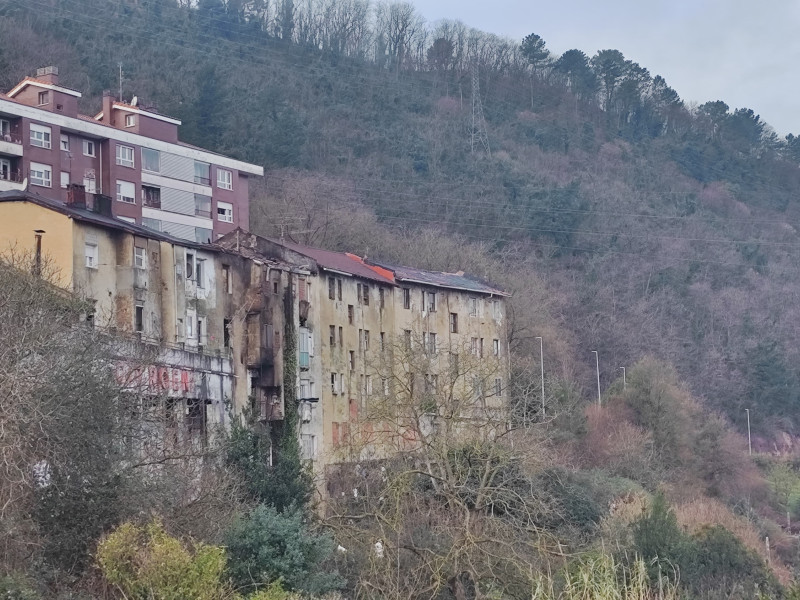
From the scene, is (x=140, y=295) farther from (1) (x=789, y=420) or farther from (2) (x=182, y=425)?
(1) (x=789, y=420)

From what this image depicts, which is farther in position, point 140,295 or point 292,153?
point 292,153

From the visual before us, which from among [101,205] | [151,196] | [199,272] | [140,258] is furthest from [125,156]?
[140,258]

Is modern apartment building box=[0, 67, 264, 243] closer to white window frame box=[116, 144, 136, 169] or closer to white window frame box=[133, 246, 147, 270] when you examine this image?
white window frame box=[116, 144, 136, 169]

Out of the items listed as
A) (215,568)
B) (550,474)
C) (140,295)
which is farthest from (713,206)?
(215,568)

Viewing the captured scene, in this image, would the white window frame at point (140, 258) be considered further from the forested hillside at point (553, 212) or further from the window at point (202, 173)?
the window at point (202, 173)

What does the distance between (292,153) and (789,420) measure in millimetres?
39036

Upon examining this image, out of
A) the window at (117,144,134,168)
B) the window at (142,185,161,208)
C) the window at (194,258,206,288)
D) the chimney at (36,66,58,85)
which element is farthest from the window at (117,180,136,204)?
the window at (194,258,206,288)

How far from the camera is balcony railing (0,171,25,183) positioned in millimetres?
58312

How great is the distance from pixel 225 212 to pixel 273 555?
44.4 metres

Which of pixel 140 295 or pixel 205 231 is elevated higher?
pixel 205 231

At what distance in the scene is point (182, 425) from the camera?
Result: 3659 cm

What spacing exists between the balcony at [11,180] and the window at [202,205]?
36.7 ft

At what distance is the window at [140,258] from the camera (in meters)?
42.8

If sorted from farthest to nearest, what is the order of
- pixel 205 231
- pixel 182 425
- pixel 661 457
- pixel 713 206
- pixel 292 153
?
pixel 713 206 → pixel 292 153 → pixel 205 231 → pixel 661 457 → pixel 182 425
